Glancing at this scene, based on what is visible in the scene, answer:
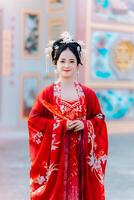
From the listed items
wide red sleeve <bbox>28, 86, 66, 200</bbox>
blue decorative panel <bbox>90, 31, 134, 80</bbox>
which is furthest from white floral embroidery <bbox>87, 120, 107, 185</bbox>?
blue decorative panel <bbox>90, 31, 134, 80</bbox>

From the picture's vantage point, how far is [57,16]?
11.8 m

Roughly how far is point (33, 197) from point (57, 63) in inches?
33.9

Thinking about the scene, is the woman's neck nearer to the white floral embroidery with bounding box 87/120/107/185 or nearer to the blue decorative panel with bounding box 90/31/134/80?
the white floral embroidery with bounding box 87/120/107/185

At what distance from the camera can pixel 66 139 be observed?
3.56 m

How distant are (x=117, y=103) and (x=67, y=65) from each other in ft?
28.8

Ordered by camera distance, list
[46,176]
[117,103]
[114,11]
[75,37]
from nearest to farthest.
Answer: [46,176]
[75,37]
[114,11]
[117,103]

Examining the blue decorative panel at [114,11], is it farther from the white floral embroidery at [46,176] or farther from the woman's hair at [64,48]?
the white floral embroidery at [46,176]

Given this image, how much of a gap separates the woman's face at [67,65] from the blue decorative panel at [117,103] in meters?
8.31

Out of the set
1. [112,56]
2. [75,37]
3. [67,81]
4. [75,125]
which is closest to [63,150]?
[75,125]

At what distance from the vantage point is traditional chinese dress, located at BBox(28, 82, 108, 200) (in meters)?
3.55

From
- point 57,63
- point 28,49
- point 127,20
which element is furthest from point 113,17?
point 57,63

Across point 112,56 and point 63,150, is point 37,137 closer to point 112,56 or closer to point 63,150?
point 63,150

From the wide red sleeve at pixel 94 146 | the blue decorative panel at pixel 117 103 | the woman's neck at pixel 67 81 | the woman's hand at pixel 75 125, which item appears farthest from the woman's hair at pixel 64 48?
the blue decorative panel at pixel 117 103

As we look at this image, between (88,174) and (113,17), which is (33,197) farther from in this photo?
(113,17)
